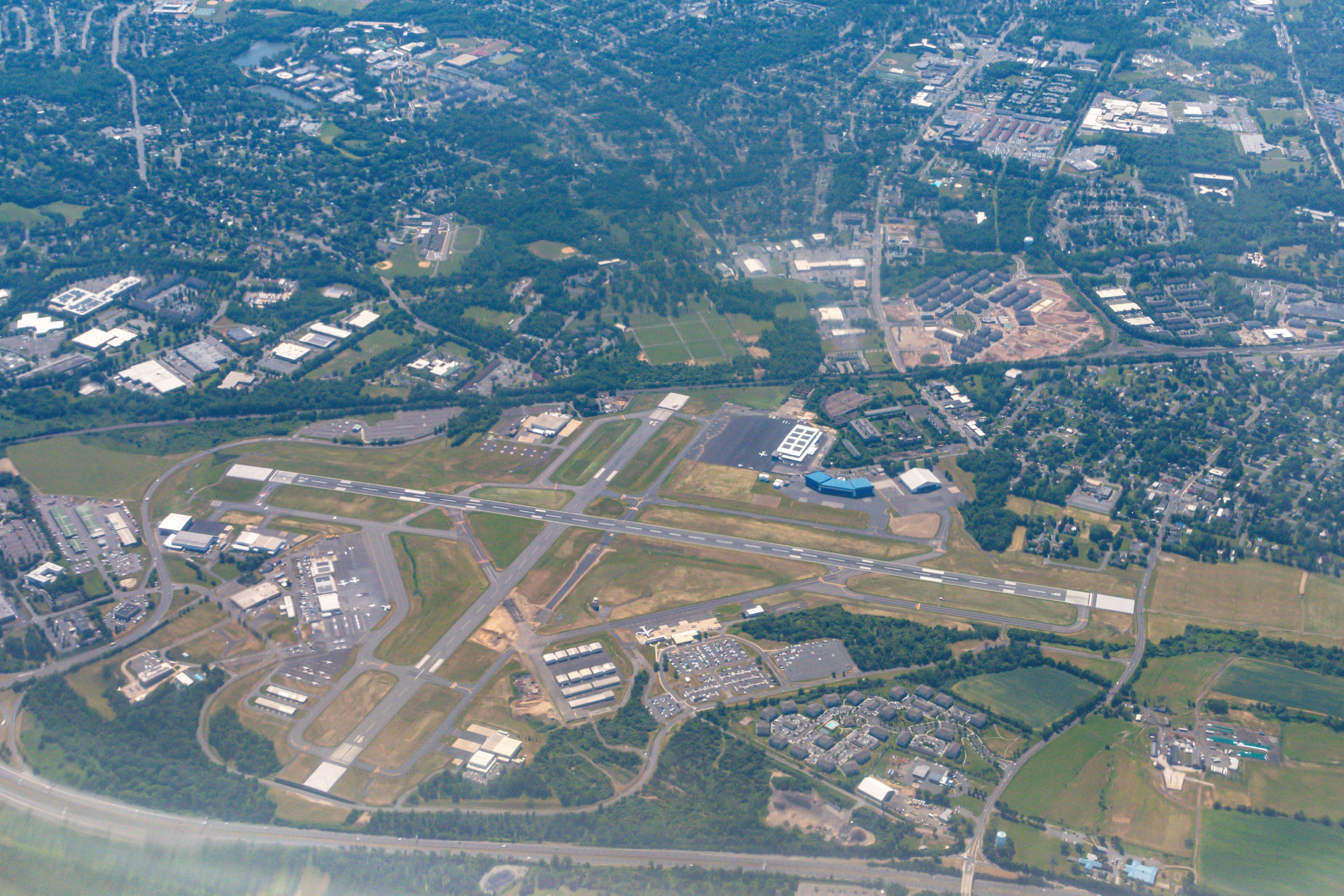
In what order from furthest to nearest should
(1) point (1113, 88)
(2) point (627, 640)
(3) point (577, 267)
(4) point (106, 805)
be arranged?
(1) point (1113, 88) < (3) point (577, 267) < (2) point (627, 640) < (4) point (106, 805)

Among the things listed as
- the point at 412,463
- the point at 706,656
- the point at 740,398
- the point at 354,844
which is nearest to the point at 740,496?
the point at 740,398

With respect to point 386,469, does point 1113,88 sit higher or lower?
higher

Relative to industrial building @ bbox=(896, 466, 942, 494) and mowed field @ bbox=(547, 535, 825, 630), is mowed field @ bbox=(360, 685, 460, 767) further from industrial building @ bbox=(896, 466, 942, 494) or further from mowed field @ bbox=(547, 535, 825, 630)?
industrial building @ bbox=(896, 466, 942, 494)

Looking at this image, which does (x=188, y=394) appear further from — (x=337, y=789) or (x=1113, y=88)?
(x=1113, y=88)

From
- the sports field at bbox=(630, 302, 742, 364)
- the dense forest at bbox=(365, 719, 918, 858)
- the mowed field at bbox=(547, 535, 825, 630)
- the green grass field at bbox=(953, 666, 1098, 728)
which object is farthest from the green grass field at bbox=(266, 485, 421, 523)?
the green grass field at bbox=(953, 666, 1098, 728)

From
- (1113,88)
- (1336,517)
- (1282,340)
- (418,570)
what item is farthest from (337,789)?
(1113,88)

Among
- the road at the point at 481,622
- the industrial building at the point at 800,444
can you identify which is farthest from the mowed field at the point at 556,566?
the industrial building at the point at 800,444
